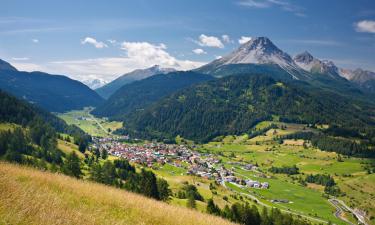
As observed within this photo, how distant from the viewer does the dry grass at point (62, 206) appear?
7824 mm

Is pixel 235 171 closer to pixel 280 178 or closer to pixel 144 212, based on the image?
pixel 280 178

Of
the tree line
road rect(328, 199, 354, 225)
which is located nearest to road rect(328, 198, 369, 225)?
road rect(328, 199, 354, 225)

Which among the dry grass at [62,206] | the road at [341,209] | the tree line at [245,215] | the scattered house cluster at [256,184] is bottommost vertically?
the road at [341,209]

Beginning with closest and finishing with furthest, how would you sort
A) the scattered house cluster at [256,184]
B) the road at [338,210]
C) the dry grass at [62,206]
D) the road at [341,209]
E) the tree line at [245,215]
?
the dry grass at [62,206]
the tree line at [245,215]
the road at [338,210]
the road at [341,209]
the scattered house cluster at [256,184]

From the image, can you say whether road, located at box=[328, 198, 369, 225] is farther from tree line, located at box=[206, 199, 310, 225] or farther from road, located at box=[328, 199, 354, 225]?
tree line, located at box=[206, 199, 310, 225]

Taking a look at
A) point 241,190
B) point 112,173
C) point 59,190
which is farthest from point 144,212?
point 241,190

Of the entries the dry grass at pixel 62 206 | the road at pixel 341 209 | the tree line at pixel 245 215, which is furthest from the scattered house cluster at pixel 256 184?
the dry grass at pixel 62 206

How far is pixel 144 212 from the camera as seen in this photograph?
40.9ft

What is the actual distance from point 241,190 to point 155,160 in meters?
59.2

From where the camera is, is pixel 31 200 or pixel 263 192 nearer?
pixel 31 200

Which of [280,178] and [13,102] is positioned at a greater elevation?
[13,102]

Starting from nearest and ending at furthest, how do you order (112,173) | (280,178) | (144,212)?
(144,212) → (112,173) → (280,178)

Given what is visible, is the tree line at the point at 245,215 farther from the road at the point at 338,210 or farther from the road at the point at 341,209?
the road at the point at 341,209

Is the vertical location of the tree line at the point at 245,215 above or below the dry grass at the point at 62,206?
below
